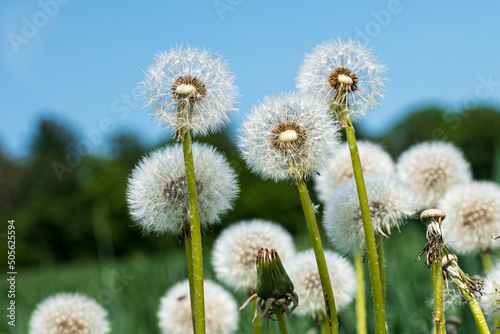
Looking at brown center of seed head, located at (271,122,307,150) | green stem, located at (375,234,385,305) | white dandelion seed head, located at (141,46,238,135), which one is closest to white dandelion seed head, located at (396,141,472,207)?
green stem, located at (375,234,385,305)

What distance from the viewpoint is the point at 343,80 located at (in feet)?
3.80

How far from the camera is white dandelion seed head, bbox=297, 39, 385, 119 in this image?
3.89ft

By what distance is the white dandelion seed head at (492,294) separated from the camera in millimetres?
1036

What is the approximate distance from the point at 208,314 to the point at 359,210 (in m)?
1.36

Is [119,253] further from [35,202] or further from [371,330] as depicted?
[371,330]

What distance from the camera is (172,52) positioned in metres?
1.19

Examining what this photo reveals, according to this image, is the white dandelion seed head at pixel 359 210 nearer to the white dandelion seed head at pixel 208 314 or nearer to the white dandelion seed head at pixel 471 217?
the white dandelion seed head at pixel 471 217

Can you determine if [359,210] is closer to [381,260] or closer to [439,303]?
[381,260]

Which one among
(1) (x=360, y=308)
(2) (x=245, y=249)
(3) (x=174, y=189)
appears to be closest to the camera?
(3) (x=174, y=189)

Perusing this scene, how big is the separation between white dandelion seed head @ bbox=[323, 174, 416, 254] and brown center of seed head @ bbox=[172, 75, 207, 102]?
1.67 feet

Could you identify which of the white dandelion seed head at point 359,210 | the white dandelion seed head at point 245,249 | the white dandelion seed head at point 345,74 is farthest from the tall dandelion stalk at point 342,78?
the white dandelion seed head at point 245,249

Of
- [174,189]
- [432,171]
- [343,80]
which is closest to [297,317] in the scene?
[432,171]

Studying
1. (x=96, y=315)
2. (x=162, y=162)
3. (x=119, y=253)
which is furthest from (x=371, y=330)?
(x=119, y=253)

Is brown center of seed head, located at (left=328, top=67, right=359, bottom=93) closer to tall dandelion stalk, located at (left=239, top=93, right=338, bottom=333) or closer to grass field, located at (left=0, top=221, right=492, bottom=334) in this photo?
tall dandelion stalk, located at (left=239, top=93, right=338, bottom=333)
